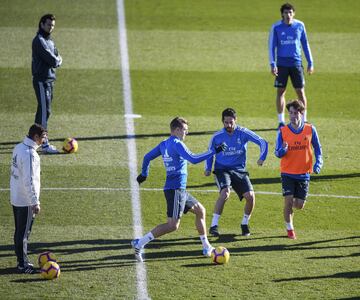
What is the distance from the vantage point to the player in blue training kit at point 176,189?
1309cm

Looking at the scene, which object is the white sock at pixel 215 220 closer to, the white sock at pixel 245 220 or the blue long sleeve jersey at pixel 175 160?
the white sock at pixel 245 220

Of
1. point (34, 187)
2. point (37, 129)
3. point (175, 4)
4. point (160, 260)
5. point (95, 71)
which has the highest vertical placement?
point (175, 4)

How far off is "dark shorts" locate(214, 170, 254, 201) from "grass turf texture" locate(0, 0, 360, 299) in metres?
0.65

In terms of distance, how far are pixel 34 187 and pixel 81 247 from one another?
1.57m

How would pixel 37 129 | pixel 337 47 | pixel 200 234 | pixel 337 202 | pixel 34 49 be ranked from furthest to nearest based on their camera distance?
pixel 337 47
pixel 34 49
pixel 337 202
pixel 200 234
pixel 37 129

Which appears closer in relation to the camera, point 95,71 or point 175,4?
point 95,71

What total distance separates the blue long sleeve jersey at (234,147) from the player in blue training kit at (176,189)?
37.5 inches

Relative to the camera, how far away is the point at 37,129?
40.7ft

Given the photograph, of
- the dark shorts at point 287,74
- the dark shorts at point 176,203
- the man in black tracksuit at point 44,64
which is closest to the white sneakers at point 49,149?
the man in black tracksuit at point 44,64

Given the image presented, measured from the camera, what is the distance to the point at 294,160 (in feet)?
46.0

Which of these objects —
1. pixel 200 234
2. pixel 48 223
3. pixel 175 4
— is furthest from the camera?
pixel 175 4

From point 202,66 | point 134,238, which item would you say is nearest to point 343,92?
point 202,66

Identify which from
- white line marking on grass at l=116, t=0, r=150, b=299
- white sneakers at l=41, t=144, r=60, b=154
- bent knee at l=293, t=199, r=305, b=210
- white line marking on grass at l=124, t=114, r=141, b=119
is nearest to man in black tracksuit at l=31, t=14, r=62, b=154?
white sneakers at l=41, t=144, r=60, b=154

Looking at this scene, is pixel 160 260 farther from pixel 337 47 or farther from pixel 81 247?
pixel 337 47
